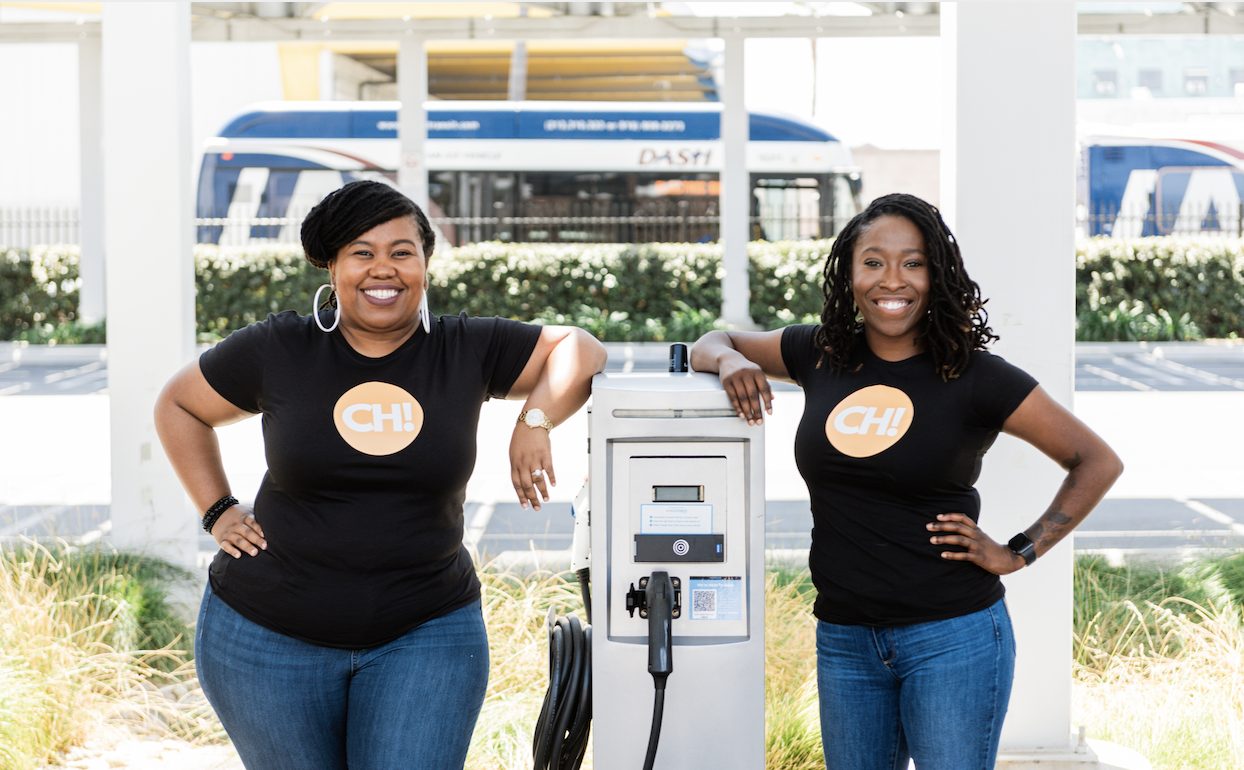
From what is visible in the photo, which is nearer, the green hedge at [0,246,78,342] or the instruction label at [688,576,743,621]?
the instruction label at [688,576,743,621]

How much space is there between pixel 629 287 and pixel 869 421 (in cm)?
1768

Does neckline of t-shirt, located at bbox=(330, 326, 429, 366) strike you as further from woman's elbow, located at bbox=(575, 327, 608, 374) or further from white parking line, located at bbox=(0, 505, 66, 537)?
white parking line, located at bbox=(0, 505, 66, 537)

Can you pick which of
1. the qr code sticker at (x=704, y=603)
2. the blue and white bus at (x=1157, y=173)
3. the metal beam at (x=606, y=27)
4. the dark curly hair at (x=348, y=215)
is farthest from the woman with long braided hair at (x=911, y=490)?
the blue and white bus at (x=1157, y=173)

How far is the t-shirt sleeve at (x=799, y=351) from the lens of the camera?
312 centimetres

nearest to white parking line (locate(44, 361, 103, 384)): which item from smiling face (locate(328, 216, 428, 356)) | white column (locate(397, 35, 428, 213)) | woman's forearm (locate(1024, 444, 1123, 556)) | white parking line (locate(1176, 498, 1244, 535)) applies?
white column (locate(397, 35, 428, 213))

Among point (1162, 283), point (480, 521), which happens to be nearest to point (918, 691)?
point (480, 521)

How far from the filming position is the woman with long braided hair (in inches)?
114

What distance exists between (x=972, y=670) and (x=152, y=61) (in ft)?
13.6

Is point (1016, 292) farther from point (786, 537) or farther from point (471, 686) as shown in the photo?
point (786, 537)

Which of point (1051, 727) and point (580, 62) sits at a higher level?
point (580, 62)

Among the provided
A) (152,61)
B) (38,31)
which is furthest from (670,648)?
(38,31)

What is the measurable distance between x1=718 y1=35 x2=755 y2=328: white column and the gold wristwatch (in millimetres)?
17044

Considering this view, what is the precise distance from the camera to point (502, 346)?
3029 millimetres

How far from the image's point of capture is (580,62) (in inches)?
985
